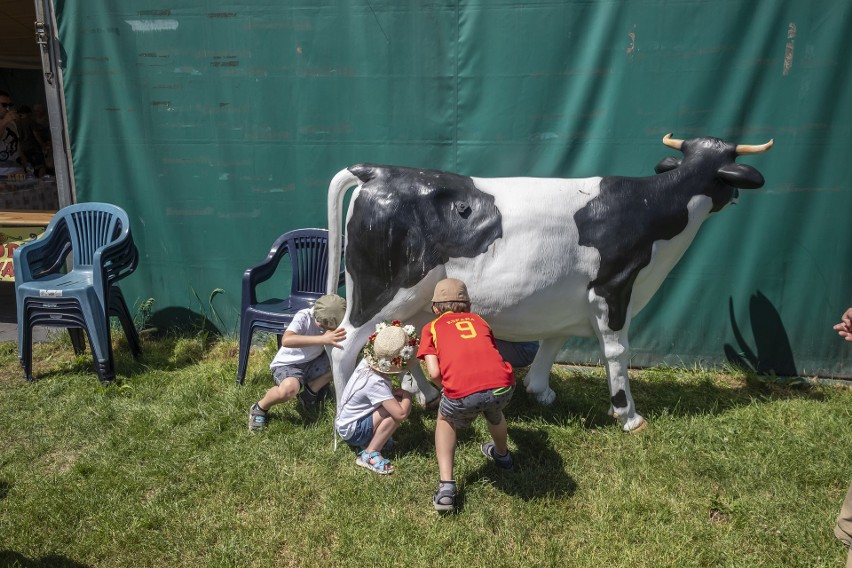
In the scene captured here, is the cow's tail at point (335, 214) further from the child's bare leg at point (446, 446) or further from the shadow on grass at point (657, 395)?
the shadow on grass at point (657, 395)

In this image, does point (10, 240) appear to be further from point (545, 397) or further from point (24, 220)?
point (545, 397)

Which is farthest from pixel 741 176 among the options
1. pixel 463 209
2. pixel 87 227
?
pixel 87 227

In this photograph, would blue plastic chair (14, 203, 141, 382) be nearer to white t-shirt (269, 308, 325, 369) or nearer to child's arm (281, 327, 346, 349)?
white t-shirt (269, 308, 325, 369)

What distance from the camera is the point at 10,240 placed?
534cm

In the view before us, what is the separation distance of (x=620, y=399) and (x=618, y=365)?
201 millimetres

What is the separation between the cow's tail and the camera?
134 inches

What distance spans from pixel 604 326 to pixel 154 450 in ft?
8.20

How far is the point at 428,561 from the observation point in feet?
8.53

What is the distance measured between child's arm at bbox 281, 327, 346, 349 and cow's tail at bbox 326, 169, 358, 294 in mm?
313

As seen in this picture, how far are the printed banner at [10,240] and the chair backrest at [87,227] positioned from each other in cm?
77

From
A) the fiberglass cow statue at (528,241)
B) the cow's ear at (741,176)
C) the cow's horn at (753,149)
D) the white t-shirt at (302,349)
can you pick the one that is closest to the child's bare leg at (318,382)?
the white t-shirt at (302,349)

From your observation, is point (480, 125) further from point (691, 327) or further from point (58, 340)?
point (58, 340)

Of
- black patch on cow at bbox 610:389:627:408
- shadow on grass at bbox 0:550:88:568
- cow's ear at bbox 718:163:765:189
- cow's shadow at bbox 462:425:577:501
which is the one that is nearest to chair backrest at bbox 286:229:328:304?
cow's shadow at bbox 462:425:577:501

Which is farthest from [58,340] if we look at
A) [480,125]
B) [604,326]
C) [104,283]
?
[604,326]
